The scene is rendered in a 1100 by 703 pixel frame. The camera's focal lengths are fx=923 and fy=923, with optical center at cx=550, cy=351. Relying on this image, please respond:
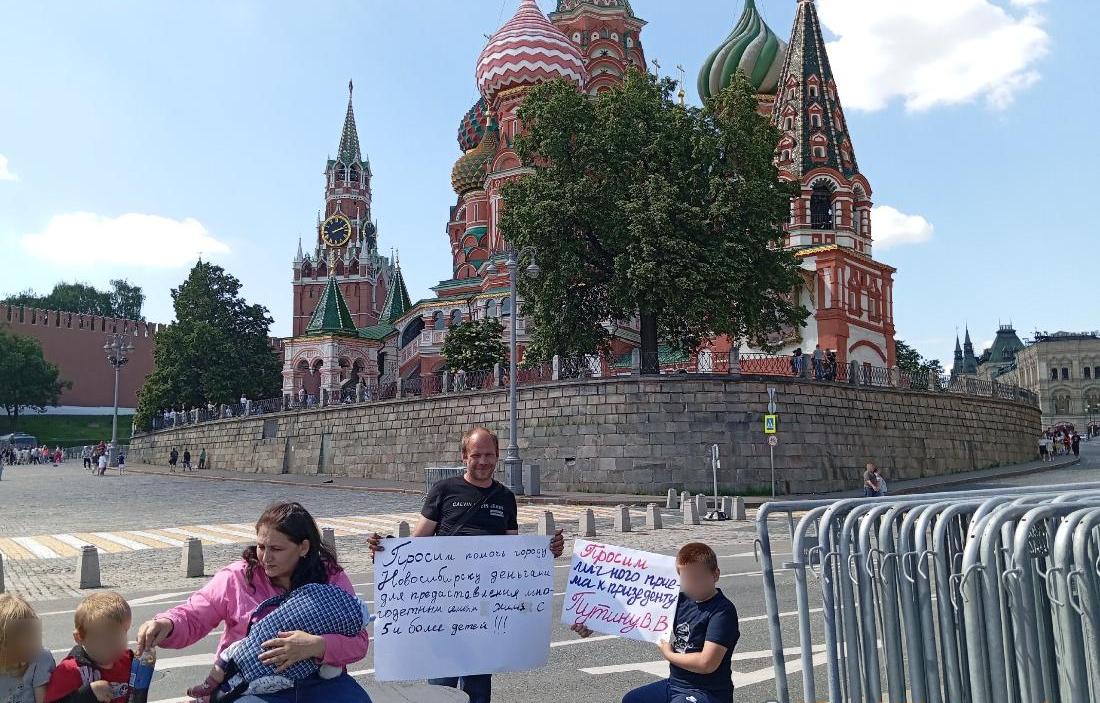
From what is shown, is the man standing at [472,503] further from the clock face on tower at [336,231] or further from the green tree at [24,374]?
the clock face on tower at [336,231]

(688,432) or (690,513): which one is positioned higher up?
(688,432)

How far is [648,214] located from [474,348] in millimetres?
13118

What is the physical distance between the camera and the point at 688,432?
28.6m

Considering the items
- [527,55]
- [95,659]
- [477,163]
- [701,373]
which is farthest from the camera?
[477,163]

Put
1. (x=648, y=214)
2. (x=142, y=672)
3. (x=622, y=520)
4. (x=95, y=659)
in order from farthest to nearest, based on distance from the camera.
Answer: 1. (x=648, y=214)
2. (x=622, y=520)
3. (x=95, y=659)
4. (x=142, y=672)

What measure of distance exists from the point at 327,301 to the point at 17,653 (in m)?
63.2

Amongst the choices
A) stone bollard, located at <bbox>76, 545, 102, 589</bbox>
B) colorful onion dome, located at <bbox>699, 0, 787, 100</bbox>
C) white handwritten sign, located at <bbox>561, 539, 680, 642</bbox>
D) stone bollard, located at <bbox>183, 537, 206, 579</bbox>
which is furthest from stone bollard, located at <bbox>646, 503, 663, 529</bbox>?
colorful onion dome, located at <bbox>699, 0, 787, 100</bbox>

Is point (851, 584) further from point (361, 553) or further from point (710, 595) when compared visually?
point (361, 553)

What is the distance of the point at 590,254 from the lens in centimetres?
2953

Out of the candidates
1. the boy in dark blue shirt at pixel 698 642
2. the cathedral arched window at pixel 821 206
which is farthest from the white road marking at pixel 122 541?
the cathedral arched window at pixel 821 206

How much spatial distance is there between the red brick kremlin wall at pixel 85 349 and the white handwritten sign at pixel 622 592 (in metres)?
86.9

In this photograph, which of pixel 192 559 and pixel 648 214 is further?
pixel 648 214

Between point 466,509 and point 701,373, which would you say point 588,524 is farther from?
point 701,373

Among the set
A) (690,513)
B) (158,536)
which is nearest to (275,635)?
(158,536)
